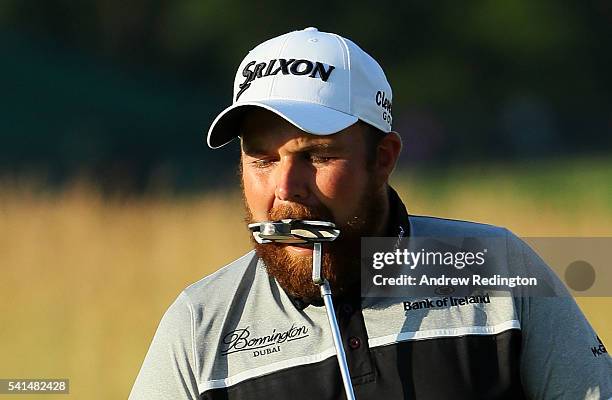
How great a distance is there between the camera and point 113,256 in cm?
708

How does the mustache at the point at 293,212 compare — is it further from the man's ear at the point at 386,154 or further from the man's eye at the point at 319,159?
the man's ear at the point at 386,154

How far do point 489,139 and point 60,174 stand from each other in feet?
14.9

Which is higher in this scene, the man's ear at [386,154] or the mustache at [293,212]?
the man's ear at [386,154]

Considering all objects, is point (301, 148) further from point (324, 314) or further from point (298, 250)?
point (324, 314)

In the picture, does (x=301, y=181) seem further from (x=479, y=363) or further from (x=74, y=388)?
(x=74, y=388)

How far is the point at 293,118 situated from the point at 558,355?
0.61 metres

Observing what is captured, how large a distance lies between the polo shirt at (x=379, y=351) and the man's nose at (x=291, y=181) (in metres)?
0.23

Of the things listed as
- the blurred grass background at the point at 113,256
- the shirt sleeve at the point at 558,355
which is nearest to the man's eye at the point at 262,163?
the shirt sleeve at the point at 558,355

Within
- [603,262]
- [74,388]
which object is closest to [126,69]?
[74,388]

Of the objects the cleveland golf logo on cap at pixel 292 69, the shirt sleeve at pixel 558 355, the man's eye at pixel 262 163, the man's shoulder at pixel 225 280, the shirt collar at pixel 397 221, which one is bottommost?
the shirt sleeve at pixel 558 355

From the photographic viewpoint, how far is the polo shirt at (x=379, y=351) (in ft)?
7.55

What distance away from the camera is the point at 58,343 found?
6059 millimetres

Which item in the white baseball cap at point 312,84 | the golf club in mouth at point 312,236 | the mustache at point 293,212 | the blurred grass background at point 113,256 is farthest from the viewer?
the blurred grass background at point 113,256

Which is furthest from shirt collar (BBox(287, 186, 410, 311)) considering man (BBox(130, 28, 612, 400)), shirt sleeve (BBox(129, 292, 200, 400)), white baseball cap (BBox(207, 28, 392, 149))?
shirt sleeve (BBox(129, 292, 200, 400))
